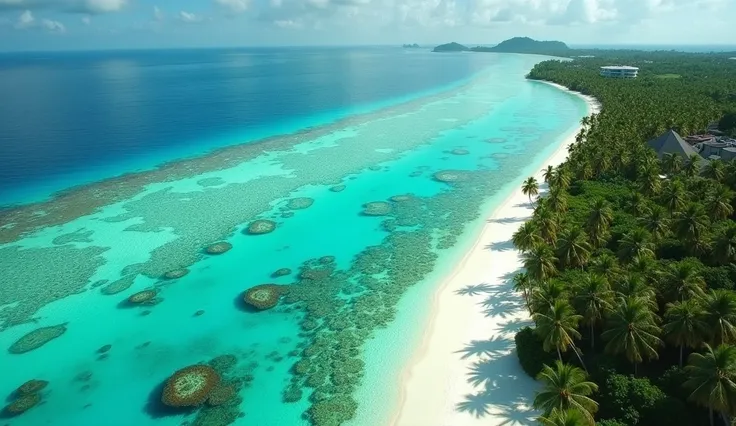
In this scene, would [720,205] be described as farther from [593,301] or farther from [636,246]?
[593,301]

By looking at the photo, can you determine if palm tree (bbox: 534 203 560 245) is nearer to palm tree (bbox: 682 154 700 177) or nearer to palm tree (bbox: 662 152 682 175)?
palm tree (bbox: 682 154 700 177)

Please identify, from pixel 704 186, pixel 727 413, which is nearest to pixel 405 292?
pixel 727 413

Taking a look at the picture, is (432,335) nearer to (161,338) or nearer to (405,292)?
(405,292)

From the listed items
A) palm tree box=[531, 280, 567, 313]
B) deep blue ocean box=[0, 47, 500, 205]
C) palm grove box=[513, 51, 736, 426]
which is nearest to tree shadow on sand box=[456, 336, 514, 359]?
palm grove box=[513, 51, 736, 426]

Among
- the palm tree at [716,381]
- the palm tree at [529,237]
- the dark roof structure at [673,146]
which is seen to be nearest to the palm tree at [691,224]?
the palm tree at [529,237]

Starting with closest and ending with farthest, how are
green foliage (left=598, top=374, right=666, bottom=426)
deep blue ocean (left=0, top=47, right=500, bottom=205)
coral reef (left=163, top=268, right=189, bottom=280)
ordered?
green foliage (left=598, top=374, right=666, bottom=426) < coral reef (left=163, top=268, right=189, bottom=280) < deep blue ocean (left=0, top=47, right=500, bottom=205)

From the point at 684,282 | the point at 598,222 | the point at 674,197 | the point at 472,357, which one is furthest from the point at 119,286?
the point at 674,197
